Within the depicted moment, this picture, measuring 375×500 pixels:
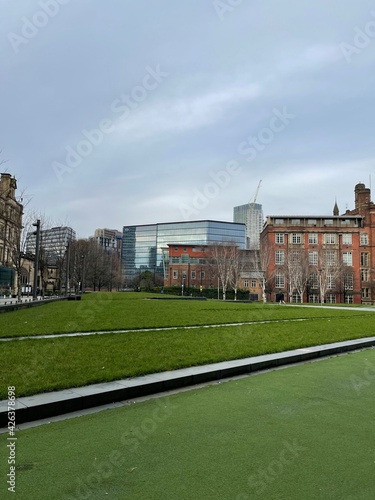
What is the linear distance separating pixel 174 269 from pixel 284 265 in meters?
27.7

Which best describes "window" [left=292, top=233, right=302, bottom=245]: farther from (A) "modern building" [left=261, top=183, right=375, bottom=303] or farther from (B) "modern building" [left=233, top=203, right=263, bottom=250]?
(B) "modern building" [left=233, top=203, right=263, bottom=250]

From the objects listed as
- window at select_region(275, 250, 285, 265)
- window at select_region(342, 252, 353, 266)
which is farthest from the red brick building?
window at select_region(342, 252, 353, 266)

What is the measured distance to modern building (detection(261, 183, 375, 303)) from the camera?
6656 cm

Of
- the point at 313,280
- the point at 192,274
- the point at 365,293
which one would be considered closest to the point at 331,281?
the point at 313,280

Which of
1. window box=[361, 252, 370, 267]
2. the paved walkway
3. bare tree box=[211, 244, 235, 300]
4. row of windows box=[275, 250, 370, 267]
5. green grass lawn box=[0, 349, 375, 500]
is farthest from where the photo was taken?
window box=[361, 252, 370, 267]

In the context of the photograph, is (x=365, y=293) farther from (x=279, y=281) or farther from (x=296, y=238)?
(x=279, y=281)

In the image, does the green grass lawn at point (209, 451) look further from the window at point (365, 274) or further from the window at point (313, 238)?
the window at point (365, 274)

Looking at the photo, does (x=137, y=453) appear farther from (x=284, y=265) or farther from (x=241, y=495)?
(x=284, y=265)

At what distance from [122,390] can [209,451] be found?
7.76ft

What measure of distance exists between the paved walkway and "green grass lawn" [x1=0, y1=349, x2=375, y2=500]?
0.39m

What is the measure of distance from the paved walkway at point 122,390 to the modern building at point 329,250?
188 feet

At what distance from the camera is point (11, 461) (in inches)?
148

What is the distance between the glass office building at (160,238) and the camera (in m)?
104

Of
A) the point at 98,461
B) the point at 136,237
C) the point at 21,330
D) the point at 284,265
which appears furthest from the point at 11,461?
the point at 136,237
